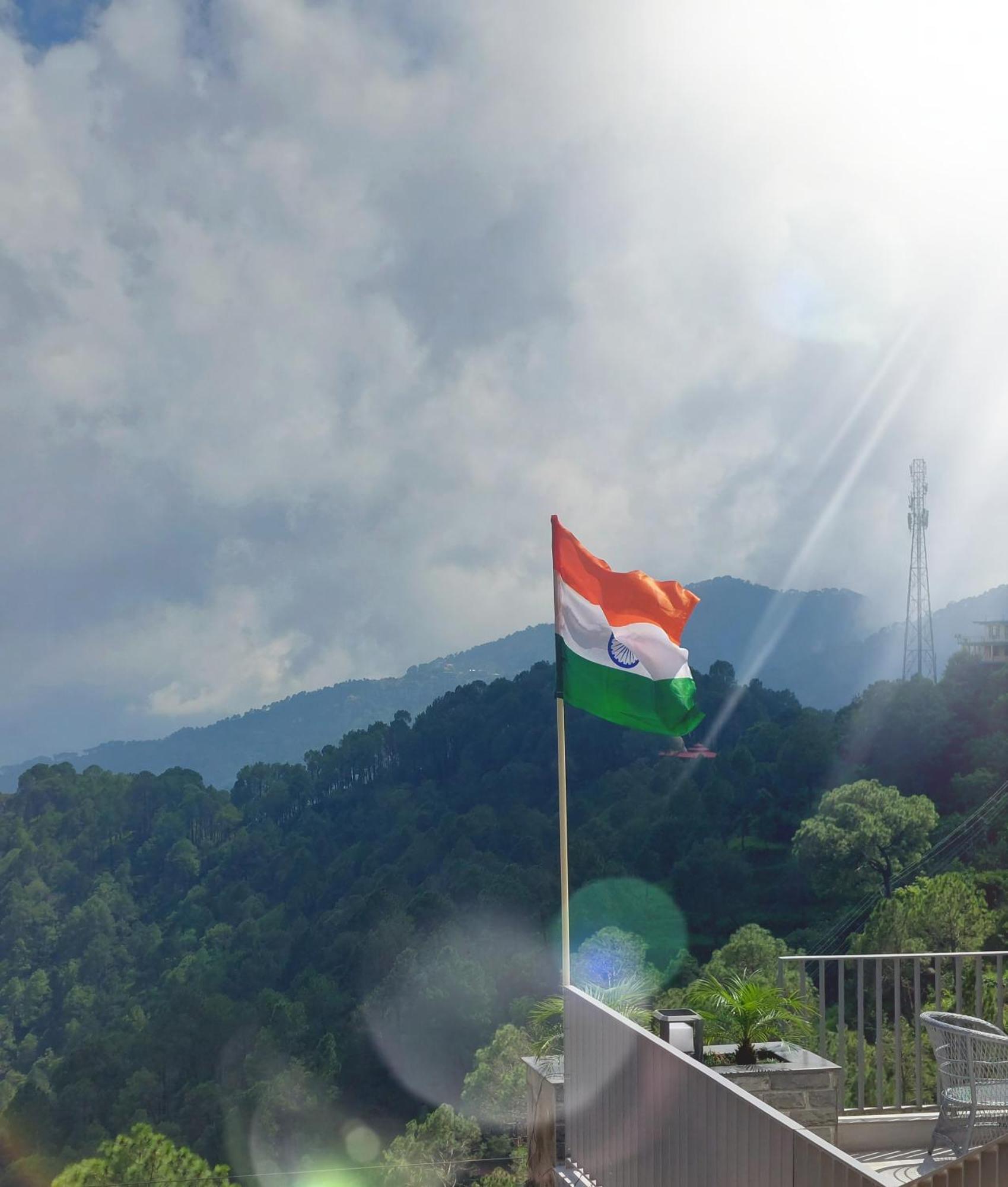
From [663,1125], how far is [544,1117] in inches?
69.6

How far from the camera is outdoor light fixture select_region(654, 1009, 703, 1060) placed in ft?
14.8

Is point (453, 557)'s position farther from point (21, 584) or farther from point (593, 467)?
point (21, 584)

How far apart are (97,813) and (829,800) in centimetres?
6156

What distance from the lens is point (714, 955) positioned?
34594 mm

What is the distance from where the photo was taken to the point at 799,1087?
4.57 m

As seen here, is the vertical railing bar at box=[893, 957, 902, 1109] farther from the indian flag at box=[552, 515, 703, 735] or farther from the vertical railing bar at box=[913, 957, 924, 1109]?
the indian flag at box=[552, 515, 703, 735]

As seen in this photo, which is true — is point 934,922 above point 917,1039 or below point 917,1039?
below

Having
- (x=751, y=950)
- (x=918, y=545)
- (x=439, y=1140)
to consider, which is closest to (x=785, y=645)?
(x=918, y=545)

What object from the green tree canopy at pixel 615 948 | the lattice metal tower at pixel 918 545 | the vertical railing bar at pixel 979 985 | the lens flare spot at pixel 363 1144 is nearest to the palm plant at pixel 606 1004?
the vertical railing bar at pixel 979 985

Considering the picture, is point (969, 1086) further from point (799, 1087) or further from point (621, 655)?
point (621, 655)

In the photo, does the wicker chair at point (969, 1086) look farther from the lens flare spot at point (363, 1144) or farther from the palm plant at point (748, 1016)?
the lens flare spot at point (363, 1144)

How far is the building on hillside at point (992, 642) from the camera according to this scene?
6473cm

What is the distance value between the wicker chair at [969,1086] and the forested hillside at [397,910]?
34.6 metres

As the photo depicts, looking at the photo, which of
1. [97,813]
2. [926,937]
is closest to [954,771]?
[926,937]
